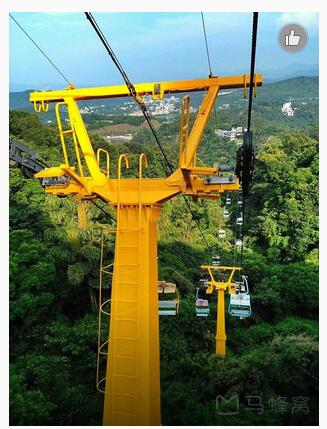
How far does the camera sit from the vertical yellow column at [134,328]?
4625mm

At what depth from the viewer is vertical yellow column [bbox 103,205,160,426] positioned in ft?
15.2

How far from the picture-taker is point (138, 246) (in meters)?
4.85

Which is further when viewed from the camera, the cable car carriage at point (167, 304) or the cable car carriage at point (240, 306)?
the cable car carriage at point (240, 306)

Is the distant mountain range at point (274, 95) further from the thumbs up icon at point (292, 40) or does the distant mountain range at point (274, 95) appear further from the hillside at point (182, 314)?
the thumbs up icon at point (292, 40)

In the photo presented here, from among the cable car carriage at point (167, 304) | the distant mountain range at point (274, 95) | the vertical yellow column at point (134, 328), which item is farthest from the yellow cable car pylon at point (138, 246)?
the distant mountain range at point (274, 95)

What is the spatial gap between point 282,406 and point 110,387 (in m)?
4.40

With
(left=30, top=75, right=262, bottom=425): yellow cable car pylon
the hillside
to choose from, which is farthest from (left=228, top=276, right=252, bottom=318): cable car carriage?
(left=30, top=75, right=262, bottom=425): yellow cable car pylon

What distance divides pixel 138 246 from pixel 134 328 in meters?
0.86

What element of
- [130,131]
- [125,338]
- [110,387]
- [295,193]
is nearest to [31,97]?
[125,338]

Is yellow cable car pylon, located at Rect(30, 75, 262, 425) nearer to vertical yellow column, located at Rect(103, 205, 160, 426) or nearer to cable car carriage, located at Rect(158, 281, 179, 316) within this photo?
vertical yellow column, located at Rect(103, 205, 160, 426)

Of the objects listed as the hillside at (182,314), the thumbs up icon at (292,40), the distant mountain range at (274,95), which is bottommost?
the hillside at (182,314)

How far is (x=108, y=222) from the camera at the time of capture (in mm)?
15930

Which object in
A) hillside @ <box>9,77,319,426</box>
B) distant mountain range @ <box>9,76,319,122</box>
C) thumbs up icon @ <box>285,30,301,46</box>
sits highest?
distant mountain range @ <box>9,76,319,122</box>

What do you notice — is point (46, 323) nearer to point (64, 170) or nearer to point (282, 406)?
point (282, 406)
